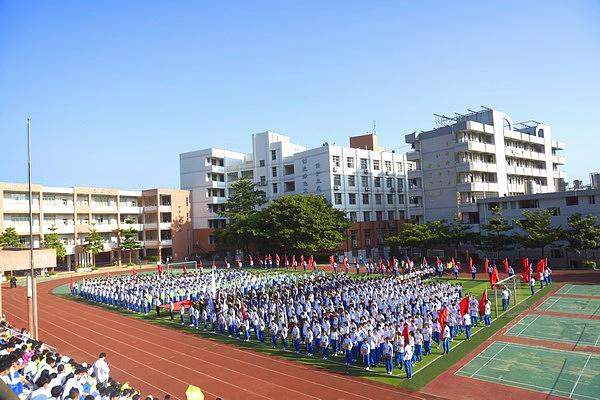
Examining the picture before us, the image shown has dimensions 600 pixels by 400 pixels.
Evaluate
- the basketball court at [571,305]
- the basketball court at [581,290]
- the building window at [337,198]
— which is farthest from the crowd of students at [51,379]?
the building window at [337,198]

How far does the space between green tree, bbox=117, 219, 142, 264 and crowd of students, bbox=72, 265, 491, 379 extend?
73.8 ft

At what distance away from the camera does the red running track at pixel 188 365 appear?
1152 centimetres

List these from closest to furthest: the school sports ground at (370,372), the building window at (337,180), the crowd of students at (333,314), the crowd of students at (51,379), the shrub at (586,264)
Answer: the crowd of students at (51,379) → the school sports ground at (370,372) → the crowd of students at (333,314) → the shrub at (586,264) → the building window at (337,180)

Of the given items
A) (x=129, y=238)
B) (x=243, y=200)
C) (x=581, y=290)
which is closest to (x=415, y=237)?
(x=581, y=290)

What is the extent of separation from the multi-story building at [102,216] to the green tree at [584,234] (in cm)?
3981

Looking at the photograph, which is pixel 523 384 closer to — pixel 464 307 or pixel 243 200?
pixel 464 307

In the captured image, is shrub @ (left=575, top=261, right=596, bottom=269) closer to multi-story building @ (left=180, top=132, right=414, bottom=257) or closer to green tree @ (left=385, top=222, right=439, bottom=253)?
green tree @ (left=385, top=222, right=439, bottom=253)

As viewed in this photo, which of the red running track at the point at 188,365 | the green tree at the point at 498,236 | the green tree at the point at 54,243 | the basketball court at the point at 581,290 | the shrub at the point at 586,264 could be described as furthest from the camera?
the green tree at the point at 54,243

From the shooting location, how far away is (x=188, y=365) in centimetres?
1396

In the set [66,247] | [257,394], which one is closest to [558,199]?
[257,394]

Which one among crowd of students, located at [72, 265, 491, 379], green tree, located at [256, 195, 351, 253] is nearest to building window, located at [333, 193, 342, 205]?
green tree, located at [256, 195, 351, 253]

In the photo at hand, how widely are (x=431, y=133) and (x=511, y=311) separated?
26074mm

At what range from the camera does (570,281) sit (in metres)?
25.1

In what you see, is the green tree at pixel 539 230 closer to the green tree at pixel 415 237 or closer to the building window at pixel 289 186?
the green tree at pixel 415 237
